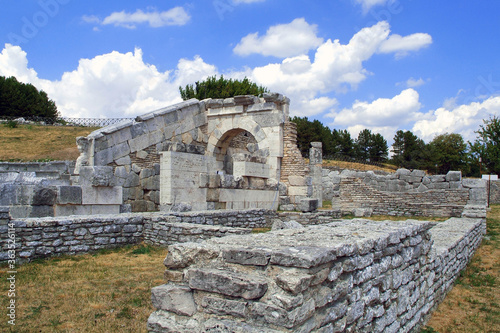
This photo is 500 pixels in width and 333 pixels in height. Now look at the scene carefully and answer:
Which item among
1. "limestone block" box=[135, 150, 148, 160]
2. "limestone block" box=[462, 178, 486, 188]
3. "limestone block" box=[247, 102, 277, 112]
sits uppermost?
"limestone block" box=[247, 102, 277, 112]

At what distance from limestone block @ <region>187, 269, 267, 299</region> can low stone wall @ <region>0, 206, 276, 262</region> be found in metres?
4.62

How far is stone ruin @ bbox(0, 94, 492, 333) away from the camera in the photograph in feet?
9.02

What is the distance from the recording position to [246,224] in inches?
467

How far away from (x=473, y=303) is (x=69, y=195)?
8218mm

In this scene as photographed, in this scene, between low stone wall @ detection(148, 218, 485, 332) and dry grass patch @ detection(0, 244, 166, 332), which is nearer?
low stone wall @ detection(148, 218, 485, 332)

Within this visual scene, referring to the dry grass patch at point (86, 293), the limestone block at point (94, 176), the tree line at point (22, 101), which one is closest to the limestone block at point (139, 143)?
the limestone block at point (94, 176)

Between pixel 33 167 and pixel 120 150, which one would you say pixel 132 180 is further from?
pixel 33 167

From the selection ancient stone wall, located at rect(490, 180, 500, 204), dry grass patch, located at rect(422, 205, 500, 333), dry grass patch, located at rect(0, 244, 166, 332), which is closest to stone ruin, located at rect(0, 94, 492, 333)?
dry grass patch, located at rect(422, 205, 500, 333)

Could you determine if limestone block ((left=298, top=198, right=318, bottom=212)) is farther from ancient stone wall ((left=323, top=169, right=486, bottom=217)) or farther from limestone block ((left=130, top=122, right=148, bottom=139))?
limestone block ((left=130, top=122, right=148, bottom=139))

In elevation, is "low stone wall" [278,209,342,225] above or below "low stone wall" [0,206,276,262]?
below

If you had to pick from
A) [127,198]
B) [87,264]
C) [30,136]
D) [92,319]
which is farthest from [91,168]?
[30,136]

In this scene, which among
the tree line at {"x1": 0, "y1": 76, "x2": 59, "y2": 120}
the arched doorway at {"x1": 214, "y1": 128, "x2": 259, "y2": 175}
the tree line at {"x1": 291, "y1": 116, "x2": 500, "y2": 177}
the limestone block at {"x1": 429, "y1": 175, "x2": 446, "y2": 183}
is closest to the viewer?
the limestone block at {"x1": 429, "y1": 175, "x2": 446, "y2": 183}

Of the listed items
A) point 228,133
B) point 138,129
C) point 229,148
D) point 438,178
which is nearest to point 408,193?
point 438,178

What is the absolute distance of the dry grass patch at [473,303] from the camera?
194 inches
